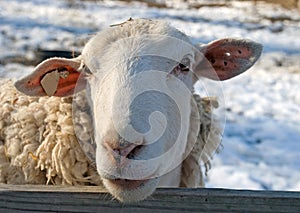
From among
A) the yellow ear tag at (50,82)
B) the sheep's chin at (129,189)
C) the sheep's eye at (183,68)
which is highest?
the sheep's eye at (183,68)

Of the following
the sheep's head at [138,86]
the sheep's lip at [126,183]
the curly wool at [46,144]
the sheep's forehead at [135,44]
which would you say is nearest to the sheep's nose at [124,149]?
the sheep's head at [138,86]

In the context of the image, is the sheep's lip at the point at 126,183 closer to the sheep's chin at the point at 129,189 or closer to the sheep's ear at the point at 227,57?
the sheep's chin at the point at 129,189

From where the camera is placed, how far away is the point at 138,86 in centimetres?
164

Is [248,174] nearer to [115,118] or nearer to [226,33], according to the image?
[115,118]

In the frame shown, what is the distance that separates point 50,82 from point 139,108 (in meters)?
0.55

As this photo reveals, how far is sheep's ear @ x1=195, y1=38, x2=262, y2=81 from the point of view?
6.82 ft

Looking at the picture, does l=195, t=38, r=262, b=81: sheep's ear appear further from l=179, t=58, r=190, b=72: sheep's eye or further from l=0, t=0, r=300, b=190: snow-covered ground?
l=0, t=0, r=300, b=190: snow-covered ground

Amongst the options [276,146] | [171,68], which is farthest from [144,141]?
A: [276,146]

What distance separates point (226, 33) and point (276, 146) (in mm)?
5205

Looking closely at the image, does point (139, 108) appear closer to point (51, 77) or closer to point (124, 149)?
point (124, 149)

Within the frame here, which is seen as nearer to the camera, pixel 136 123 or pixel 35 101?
pixel 136 123

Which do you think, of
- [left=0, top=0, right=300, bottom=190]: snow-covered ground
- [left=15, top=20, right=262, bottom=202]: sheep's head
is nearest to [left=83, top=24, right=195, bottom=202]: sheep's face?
[left=15, top=20, right=262, bottom=202]: sheep's head

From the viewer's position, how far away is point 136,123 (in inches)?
56.5

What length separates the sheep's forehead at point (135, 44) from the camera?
1.82 metres
